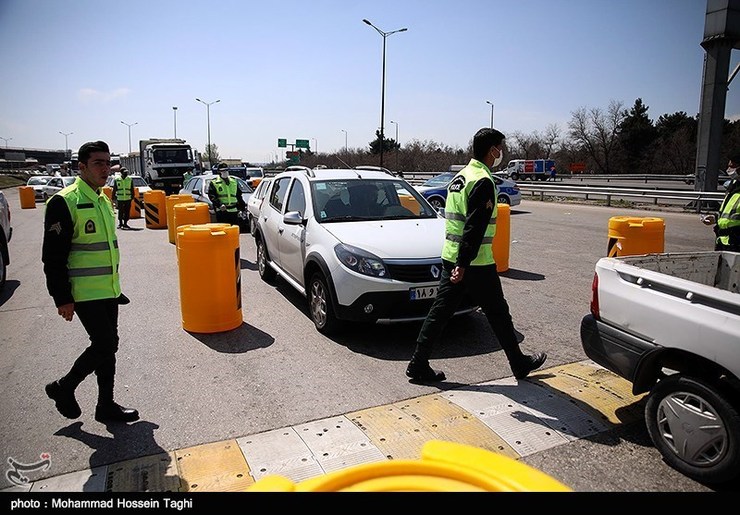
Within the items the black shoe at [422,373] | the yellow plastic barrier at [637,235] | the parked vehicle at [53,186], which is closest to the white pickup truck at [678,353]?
the black shoe at [422,373]

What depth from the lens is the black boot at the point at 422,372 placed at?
175 inches

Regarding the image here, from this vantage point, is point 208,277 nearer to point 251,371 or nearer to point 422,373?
point 251,371

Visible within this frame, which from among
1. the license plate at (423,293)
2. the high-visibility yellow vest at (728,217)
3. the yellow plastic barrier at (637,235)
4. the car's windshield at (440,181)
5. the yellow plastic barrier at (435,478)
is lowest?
the license plate at (423,293)

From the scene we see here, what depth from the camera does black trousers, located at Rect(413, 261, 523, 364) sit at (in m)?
4.30

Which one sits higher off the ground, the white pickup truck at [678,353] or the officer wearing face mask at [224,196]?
the officer wearing face mask at [224,196]

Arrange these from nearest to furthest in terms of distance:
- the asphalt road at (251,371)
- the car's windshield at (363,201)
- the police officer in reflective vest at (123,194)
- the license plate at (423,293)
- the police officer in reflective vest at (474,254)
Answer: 1. the asphalt road at (251,371)
2. the police officer in reflective vest at (474,254)
3. the license plate at (423,293)
4. the car's windshield at (363,201)
5. the police officer in reflective vest at (123,194)

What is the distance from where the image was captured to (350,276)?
520cm

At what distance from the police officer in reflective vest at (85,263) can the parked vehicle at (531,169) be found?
52.3 meters

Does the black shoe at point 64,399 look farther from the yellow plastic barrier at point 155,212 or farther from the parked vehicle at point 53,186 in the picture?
the parked vehicle at point 53,186

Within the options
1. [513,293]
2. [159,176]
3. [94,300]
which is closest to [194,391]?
[94,300]

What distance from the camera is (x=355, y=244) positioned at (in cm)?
542

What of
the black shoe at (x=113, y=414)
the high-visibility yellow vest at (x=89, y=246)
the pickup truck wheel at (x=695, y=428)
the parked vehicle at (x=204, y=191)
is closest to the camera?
the pickup truck wheel at (x=695, y=428)

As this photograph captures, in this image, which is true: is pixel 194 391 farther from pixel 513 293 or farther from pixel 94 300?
pixel 513 293

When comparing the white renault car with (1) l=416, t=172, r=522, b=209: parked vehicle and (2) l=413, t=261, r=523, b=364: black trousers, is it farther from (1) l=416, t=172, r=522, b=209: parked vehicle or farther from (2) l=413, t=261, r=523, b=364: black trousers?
(1) l=416, t=172, r=522, b=209: parked vehicle
